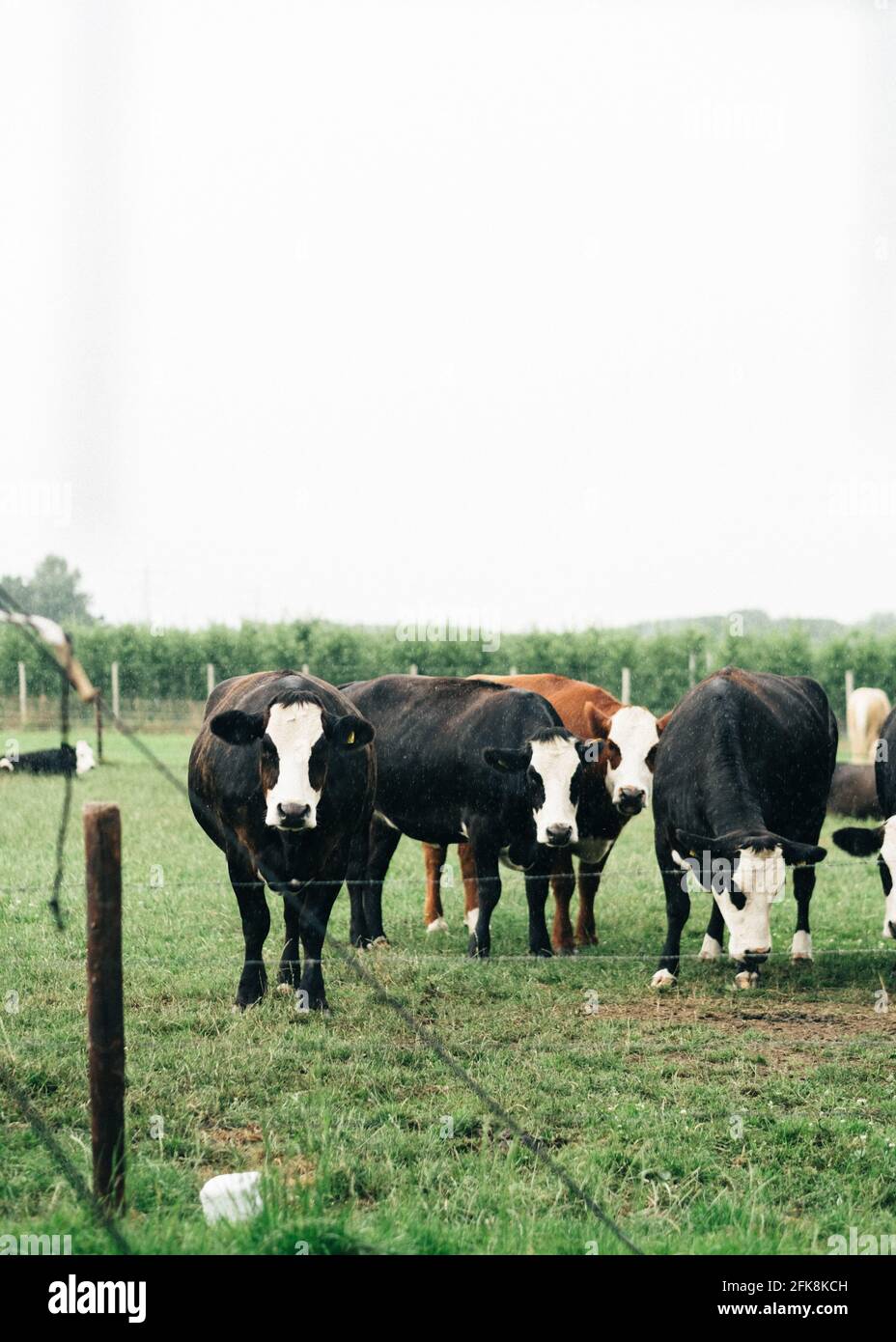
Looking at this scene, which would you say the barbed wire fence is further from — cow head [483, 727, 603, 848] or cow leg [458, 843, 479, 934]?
cow leg [458, 843, 479, 934]

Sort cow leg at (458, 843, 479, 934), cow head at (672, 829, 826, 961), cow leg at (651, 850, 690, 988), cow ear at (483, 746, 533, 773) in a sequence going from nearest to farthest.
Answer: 1. cow head at (672, 829, 826, 961)
2. cow leg at (651, 850, 690, 988)
3. cow ear at (483, 746, 533, 773)
4. cow leg at (458, 843, 479, 934)

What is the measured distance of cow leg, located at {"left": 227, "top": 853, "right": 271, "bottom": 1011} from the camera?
667cm

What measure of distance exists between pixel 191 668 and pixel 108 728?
7485 millimetres

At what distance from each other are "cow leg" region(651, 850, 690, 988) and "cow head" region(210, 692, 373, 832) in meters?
2.29

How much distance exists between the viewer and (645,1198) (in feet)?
14.6

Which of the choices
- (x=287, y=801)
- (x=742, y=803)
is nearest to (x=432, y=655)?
(x=742, y=803)

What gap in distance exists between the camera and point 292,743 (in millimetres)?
6617

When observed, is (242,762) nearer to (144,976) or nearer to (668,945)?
(144,976)

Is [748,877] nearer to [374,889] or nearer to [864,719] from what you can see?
[374,889]

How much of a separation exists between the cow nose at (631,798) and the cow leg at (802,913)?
110 centimetres

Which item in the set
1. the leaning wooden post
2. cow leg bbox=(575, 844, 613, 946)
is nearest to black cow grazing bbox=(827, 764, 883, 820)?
cow leg bbox=(575, 844, 613, 946)

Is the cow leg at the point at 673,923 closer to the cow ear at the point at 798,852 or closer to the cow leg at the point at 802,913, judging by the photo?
the cow ear at the point at 798,852

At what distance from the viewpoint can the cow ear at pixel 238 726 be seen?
6.66 meters
